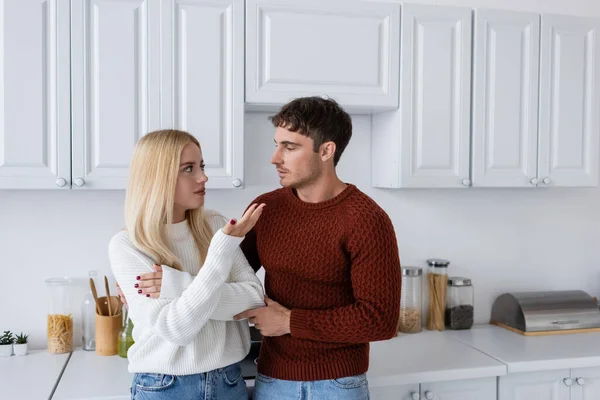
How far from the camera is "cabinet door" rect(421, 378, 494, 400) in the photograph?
216cm

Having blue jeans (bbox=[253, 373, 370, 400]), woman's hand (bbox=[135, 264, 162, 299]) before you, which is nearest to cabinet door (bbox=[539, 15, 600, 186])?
blue jeans (bbox=[253, 373, 370, 400])

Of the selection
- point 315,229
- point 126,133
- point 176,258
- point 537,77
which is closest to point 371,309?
point 315,229

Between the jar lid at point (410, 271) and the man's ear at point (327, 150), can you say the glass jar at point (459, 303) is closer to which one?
the jar lid at point (410, 271)

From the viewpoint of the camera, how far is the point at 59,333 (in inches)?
90.7

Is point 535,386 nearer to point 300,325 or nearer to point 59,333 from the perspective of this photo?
point 300,325

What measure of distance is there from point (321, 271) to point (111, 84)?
101 cm

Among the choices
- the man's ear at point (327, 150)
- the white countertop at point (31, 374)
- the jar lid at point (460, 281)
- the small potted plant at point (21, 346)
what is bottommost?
the white countertop at point (31, 374)

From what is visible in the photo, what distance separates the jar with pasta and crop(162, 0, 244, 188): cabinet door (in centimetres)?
76

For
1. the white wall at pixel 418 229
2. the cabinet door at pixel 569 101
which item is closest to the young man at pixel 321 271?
the white wall at pixel 418 229

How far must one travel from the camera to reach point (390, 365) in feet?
7.13

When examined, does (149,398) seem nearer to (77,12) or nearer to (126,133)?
(126,133)

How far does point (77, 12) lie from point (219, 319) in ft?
3.84

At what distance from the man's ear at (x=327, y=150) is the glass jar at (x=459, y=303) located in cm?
129

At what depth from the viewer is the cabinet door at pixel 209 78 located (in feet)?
6.95
